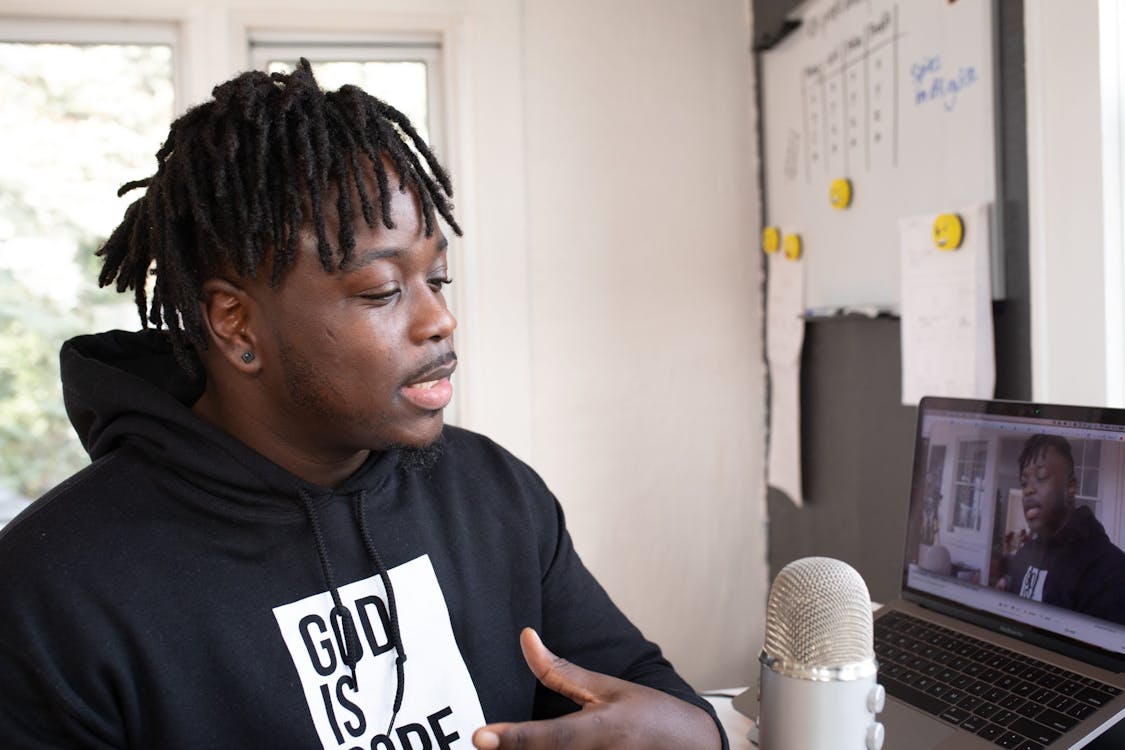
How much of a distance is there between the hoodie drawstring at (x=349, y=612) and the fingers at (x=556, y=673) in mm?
260

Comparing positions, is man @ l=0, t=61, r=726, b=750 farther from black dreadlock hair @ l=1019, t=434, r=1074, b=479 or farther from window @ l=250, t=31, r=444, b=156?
window @ l=250, t=31, r=444, b=156

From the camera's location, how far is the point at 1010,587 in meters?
1.04

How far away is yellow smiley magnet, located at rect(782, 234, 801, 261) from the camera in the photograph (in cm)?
222

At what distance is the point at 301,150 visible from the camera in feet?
3.18

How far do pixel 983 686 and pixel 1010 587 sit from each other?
0.13 metres

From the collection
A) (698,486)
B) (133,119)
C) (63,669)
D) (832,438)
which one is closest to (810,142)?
(832,438)

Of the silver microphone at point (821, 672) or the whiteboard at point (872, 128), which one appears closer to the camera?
the silver microphone at point (821, 672)

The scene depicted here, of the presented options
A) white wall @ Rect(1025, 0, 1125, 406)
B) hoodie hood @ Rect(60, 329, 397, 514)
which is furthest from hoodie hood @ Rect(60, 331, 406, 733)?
white wall @ Rect(1025, 0, 1125, 406)

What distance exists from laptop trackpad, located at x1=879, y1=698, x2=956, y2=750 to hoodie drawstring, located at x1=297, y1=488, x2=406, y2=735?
0.50 metres

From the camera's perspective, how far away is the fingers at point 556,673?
Result: 0.79 m

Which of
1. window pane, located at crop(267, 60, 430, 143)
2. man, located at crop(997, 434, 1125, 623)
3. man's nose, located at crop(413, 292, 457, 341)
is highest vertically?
window pane, located at crop(267, 60, 430, 143)

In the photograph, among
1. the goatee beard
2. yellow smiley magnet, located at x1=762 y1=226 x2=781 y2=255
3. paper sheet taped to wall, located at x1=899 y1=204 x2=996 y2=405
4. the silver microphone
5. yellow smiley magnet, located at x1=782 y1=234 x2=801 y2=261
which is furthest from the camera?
yellow smiley magnet, located at x1=762 y1=226 x2=781 y2=255

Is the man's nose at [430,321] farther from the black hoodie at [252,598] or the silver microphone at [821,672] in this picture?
the silver microphone at [821,672]

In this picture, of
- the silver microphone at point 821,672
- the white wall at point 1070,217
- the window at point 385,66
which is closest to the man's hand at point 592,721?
the silver microphone at point 821,672
